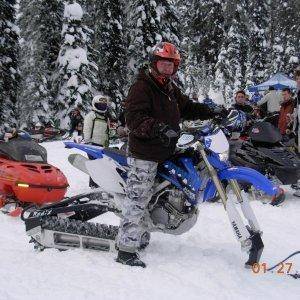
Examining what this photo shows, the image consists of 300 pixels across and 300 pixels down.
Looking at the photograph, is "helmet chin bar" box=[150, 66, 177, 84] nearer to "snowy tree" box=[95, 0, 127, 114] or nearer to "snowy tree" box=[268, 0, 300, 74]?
"snowy tree" box=[95, 0, 127, 114]

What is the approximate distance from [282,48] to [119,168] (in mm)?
39988

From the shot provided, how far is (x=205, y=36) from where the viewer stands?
4150 cm

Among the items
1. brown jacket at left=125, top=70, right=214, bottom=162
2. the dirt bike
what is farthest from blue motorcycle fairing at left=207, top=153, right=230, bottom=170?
brown jacket at left=125, top=70, right=214, bottom=162

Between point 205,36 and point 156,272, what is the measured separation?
3894cm

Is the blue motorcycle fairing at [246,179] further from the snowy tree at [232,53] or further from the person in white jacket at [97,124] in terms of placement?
the snowy tree at [232,53]

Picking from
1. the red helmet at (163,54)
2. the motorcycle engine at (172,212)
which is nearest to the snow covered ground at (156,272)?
the motorcycle engine at (172,212)

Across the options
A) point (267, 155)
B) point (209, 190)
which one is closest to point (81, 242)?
point (209, 190)

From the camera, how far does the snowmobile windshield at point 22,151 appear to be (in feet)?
22.8

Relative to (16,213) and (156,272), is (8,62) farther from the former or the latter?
(156,272)

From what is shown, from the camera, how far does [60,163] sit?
12258 millimetres

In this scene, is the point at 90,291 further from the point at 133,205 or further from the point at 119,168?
the point at 119,168

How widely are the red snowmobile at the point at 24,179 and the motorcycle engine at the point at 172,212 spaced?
236 centimetres
